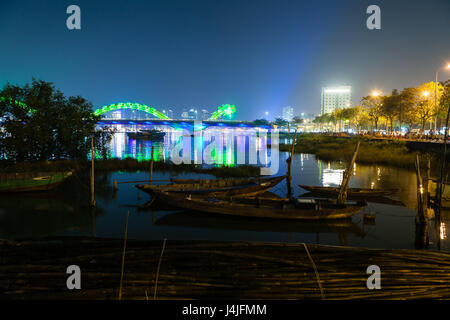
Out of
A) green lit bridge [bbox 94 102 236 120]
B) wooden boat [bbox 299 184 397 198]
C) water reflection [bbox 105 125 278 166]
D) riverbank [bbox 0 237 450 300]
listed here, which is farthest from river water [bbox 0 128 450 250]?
green lit bridge [bbox 94 102 236 120]

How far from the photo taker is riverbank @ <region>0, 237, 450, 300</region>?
4.91 m

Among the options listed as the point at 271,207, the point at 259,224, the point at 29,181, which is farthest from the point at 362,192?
the point at 29,181

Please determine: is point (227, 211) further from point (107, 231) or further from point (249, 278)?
point (249, 278)

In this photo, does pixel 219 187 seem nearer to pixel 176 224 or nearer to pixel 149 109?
pixel 176 224

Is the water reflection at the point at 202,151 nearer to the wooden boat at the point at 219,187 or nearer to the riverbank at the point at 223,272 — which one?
the wooden boat at the point at 219,187

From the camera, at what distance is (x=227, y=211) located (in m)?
12.0

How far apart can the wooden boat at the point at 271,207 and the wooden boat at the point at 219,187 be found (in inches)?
55.7

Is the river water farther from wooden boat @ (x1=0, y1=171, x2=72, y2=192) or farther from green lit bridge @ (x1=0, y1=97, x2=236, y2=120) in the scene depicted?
green lit bridge @ (x1=0, y1=97, x2=236, y2=120)

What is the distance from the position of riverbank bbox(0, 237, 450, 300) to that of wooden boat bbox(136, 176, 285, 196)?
8.11m

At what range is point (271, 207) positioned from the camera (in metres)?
12.2

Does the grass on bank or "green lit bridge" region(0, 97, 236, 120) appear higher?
"green lit bridge" region(0, 97, 236, 120)

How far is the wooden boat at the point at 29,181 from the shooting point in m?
16.1

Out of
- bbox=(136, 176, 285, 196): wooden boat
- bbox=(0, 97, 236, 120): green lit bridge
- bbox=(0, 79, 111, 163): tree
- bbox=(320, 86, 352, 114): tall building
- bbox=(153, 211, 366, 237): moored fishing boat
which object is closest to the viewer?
bbox=(153, 211, 366, 237): moored fishing boat
